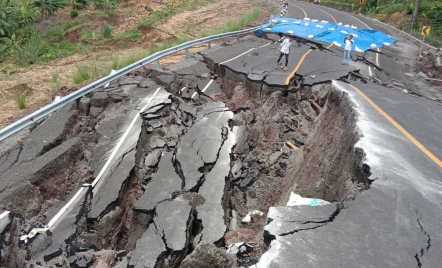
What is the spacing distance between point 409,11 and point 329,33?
13395 mm

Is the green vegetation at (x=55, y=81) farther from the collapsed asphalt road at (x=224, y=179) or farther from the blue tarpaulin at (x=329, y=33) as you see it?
the blue tarpaulin at (x=329, y=33)

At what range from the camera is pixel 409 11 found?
28906 millimetres

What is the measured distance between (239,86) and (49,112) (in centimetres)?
567

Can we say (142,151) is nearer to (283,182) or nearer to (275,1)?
(283,182)

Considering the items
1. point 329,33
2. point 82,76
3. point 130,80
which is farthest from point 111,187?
point 329,33

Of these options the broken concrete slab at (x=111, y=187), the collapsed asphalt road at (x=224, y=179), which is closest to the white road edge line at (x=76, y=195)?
the collapsed asphalt road at (x=224, y=179)

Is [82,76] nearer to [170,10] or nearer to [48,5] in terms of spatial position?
[48,5]

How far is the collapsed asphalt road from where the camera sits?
165 inches

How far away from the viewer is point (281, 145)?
9070mm

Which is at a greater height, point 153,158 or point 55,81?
point 153,158

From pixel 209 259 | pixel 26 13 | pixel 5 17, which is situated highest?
pixel 26 13

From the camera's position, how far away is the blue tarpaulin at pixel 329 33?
62.3ft

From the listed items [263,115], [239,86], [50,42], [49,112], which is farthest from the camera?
[50,42]

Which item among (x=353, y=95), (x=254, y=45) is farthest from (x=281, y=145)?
(x=254, y=45)
